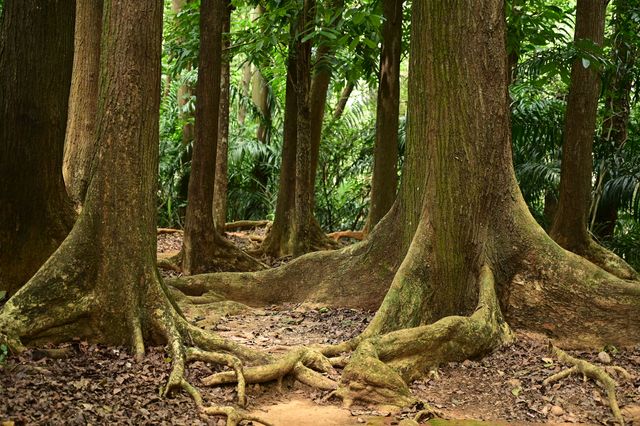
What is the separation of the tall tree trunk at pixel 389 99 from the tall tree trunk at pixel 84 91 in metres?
4.39

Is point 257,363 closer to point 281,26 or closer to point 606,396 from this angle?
point 606,396

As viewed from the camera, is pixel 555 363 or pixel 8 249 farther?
pixel 8 249

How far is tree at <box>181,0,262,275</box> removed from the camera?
432 inches

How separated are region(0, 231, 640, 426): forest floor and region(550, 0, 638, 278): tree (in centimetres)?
371

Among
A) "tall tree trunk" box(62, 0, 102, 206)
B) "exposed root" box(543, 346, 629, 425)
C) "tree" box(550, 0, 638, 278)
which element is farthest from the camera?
"tree" box(550, 0, 638, 278)

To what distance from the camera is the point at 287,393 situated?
596 cm

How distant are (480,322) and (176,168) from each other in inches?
473

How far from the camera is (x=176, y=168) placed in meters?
17.8

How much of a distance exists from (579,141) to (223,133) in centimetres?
629

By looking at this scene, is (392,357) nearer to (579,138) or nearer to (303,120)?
(579,138)

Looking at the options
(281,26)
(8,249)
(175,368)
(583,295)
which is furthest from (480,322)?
(281,26)

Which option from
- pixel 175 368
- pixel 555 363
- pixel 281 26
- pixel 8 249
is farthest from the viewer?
pixel 281 26

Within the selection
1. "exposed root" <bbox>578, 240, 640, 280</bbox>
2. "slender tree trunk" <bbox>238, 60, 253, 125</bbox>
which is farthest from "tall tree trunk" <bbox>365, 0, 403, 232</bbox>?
"slender tree trunk" <bbox>238, 60, 253, 125</bbox>

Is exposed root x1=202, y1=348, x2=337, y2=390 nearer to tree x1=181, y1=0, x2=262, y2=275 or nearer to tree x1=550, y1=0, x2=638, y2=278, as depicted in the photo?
tree x1=181, y1=0, x2=262, y2=275
